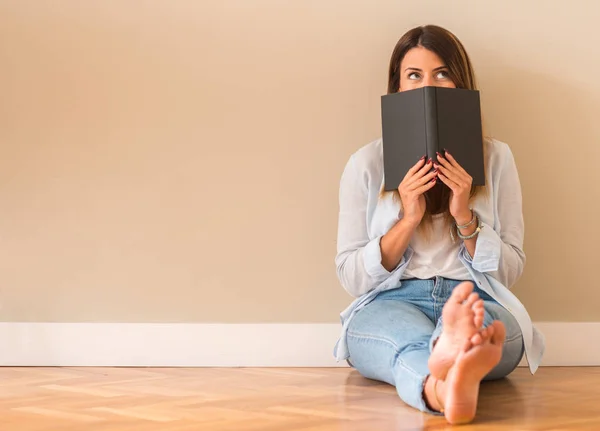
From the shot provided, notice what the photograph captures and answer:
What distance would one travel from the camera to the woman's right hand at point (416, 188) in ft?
5.77

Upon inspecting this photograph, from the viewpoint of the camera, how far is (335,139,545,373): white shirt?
1838 millimetres

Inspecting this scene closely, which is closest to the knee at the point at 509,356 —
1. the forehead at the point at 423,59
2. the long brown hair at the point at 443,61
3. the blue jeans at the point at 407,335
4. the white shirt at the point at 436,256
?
the blue jeans at the point at 407,335

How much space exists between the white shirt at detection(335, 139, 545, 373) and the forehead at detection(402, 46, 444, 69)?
24cm

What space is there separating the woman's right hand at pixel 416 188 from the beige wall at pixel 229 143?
44 cm

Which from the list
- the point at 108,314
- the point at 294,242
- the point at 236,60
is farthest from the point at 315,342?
the point at 236,60

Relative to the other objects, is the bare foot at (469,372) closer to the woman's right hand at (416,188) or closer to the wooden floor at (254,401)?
the wooden floor at (254,401)

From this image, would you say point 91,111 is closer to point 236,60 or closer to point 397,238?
point 236,60

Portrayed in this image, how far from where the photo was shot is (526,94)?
2.23 m

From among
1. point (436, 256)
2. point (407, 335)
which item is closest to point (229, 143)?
point (436, 256)

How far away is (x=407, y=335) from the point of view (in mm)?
1611

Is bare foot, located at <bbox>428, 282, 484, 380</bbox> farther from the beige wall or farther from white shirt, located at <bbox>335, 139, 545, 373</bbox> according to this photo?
the beige wall

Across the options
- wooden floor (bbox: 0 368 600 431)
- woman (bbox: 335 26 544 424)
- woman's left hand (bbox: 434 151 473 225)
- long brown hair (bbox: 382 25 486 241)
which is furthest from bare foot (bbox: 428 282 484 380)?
long brown hair (bbox: 382 25 486 241)

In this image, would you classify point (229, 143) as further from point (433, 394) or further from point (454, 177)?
point (433, 394)

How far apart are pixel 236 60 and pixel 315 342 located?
86 cm
